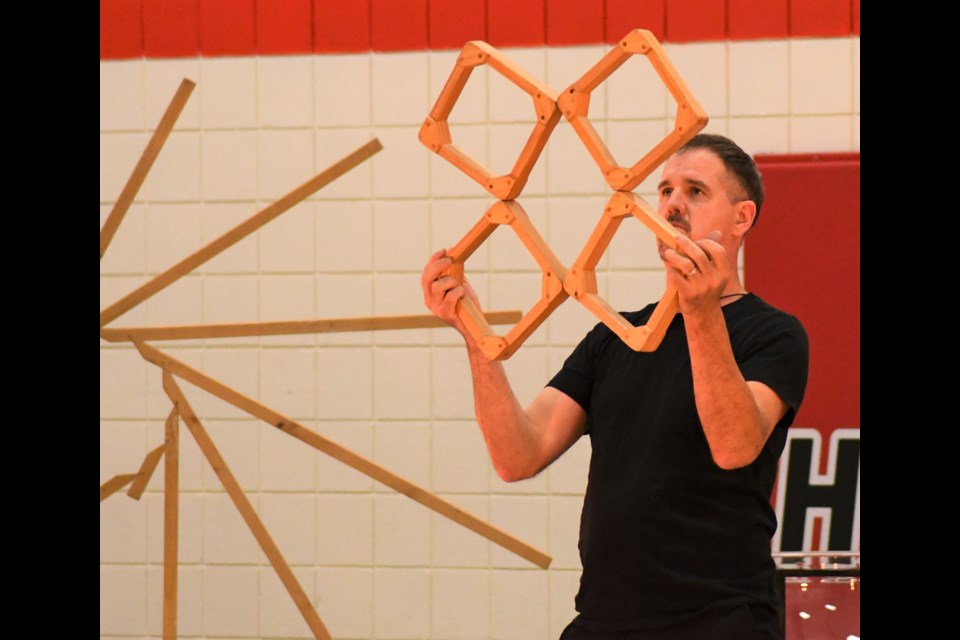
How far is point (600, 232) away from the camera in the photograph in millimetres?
1487

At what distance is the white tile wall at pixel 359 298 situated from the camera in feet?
9.40

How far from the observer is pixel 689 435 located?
1.51 m

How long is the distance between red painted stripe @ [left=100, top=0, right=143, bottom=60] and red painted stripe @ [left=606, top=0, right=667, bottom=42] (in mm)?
1236

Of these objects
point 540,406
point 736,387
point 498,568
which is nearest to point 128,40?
point 498,568

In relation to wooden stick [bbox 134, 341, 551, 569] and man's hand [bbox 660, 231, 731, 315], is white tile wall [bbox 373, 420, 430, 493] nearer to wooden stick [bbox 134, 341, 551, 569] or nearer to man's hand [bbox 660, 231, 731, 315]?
wooden stick [bbox 134, 341, 551, 569]

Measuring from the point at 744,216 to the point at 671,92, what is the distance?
0.30 meters

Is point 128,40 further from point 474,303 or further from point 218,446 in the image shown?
point 474,303

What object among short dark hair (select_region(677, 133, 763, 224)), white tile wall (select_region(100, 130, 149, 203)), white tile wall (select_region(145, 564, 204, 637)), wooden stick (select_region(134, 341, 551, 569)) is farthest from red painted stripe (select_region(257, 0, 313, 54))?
short dark hair (select_region(677, 133, 763, 224))

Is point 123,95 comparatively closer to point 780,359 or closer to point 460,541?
point 460,541

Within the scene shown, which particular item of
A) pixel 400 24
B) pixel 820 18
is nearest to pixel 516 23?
pixel 400 24

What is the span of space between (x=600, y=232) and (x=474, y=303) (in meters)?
0.23

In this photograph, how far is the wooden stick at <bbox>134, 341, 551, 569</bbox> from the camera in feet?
7.85

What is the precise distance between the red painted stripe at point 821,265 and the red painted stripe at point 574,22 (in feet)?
1.70

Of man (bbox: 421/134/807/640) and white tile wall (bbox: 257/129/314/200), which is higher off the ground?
white tile wall (bbox: 257/129/314/200)
